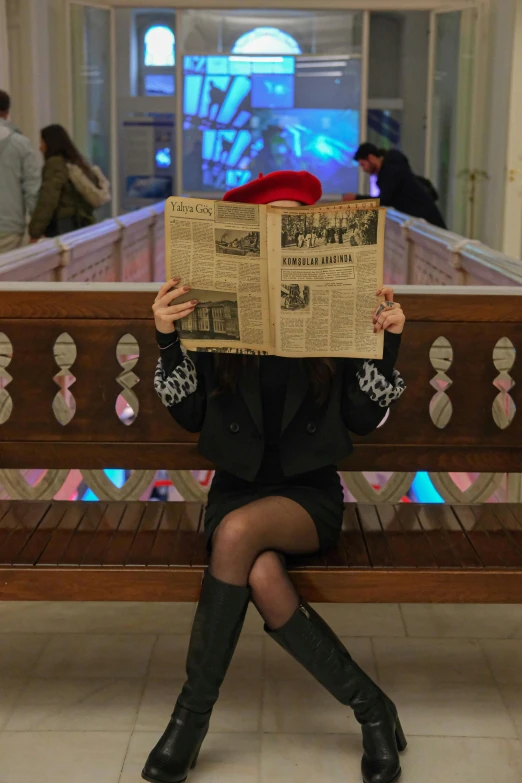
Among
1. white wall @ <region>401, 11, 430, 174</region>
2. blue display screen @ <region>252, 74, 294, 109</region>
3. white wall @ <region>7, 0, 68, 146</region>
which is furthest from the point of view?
blue display screen @ <region>252, 74, 294, 109</region>

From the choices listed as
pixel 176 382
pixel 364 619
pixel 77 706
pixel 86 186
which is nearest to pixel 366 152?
pixel 86 186

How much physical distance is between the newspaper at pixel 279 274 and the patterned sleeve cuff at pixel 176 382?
122 millimetres

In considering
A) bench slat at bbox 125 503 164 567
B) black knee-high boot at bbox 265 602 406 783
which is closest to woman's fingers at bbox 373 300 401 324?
black knee-high boot at bbox 265 602 406 783

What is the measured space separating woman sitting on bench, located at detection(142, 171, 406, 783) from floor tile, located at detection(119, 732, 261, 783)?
7 cm

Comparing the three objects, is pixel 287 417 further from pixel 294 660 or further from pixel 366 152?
pixel 366 152

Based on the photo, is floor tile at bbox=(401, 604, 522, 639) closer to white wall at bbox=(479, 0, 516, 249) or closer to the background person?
the background person

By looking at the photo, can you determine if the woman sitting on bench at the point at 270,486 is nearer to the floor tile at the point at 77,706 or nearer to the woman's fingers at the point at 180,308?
the woman's fingers at the point at 180,308

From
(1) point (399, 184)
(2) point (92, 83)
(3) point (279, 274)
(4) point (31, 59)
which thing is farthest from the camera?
(2) point (92, 83)

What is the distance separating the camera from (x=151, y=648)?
3.11m

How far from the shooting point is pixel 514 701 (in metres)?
2.80

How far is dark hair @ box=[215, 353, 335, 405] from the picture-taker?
2.45 meters

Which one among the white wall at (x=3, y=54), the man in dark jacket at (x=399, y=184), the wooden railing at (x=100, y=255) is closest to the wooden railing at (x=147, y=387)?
the wooden railing at (x=100, y=255)

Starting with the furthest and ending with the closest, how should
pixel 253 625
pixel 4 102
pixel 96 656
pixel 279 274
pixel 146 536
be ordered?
pixel 4 102
pixel 253 625
pixel 96 656
pixel 146 536
pixel 279 274

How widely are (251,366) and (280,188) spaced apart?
1.43 feet
